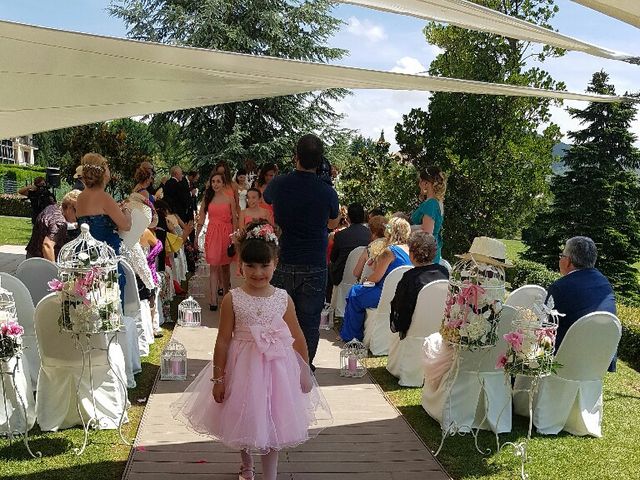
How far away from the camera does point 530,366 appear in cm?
458

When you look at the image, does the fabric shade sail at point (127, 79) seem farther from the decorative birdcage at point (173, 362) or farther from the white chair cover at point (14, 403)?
the decorative birdcage at point (173, 362)

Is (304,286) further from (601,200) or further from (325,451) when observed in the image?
(601,200)

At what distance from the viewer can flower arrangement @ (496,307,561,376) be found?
4559 mm

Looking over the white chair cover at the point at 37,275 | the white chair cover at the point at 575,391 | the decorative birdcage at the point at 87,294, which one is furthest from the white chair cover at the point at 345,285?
the decorative birdcage at the point at 87,294

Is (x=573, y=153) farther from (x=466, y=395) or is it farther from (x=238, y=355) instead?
(x=238, y=355)

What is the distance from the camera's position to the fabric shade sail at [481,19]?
376 centimetres

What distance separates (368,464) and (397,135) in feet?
41.6

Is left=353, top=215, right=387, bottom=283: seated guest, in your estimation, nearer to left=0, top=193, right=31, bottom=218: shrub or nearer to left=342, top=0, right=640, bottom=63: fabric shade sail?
left=342, top=0, right=640, bottom=63: fabric shade sail

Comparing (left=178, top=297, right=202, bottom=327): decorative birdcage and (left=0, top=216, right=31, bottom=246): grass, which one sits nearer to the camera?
(left=178, top=297, right=202, bottom=327): decorative birdcage

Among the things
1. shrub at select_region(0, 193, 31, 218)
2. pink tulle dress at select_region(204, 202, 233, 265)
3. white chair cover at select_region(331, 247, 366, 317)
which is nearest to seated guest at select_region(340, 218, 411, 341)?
white chair cover at select_region(331, 247, 366, 317)

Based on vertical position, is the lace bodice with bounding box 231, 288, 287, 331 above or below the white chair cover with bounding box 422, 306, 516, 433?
above

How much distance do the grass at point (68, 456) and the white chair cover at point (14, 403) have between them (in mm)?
96

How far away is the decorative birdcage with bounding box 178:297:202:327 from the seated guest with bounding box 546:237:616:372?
436 centimetres

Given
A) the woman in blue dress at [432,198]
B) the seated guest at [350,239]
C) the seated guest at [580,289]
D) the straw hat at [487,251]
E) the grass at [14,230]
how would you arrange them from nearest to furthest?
the straw hat at [487,251] < the seated guest at [580,289] < the woman in blue dress at [432,198] < the seated guest at [350,239] < the grass at [14,230]
